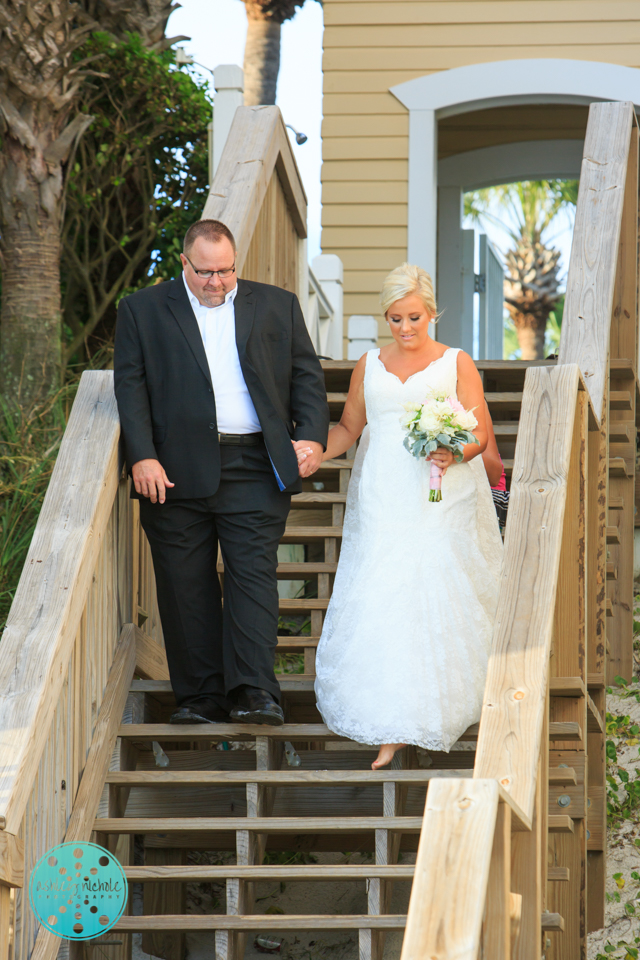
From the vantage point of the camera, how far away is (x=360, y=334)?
23.2 feet

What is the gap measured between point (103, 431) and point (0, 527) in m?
2.39

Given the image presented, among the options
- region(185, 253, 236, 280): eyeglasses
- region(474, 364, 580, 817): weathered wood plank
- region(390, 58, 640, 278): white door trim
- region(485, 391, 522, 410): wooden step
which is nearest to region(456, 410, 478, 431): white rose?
region(474, 364, 580, 817): weathered wood plank

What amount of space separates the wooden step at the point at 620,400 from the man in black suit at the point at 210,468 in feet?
8.22

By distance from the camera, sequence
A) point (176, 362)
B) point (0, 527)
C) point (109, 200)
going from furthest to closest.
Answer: point (109, 200) < point (0, 527) < point (176, 362)

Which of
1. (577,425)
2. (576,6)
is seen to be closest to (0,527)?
(577,425)

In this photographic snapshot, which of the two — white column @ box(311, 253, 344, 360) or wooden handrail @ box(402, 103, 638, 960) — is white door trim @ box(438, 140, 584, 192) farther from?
wooden handrail @ box(402, 103, 638, 960)

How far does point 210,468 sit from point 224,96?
4.13 metres

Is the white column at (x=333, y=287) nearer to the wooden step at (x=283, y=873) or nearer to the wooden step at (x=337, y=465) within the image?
the wooden step at (x=337, y=465)

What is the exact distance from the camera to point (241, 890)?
286 cm

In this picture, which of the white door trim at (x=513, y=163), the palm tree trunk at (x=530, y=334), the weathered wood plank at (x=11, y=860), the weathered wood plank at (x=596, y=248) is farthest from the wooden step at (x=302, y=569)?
the palm tree trunk at (x=530, y=334)

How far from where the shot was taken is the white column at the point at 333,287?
7.34m

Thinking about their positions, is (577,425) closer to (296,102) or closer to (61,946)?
(61,946)

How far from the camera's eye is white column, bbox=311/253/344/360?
7.34 metres

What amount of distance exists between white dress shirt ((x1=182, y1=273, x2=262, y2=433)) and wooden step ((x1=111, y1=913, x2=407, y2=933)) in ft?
4.45
